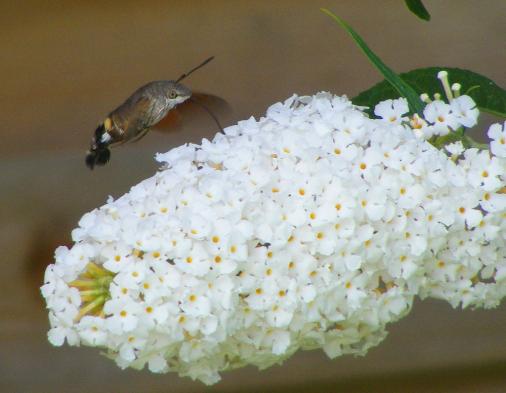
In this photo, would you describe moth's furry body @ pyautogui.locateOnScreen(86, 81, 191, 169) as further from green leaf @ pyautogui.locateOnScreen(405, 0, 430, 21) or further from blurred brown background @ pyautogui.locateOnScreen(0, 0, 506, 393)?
blurred brown background @ pyautogui.locateOnScreen(0, 0, 506, 393)

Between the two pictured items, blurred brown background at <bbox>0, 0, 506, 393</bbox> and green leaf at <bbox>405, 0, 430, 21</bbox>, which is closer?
green leaf at <bbox>405, 0, 430, 21</bbox>

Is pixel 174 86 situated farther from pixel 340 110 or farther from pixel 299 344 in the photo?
pixel 299 344

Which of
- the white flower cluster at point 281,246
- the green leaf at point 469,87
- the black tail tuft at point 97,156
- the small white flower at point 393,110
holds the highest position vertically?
the black tail tuft at point 97,156

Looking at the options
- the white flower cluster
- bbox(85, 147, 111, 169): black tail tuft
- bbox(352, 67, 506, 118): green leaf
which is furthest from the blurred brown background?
the white flower cluster

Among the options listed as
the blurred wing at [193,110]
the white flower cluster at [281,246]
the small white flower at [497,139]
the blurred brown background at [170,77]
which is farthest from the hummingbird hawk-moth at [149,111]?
the blurred brown background at [170,77]

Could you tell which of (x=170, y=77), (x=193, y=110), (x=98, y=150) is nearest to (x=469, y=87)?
(x=193, y=110)

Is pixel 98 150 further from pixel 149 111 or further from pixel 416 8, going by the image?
pixel 416 8

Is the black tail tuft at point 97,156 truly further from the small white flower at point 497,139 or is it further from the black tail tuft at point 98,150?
the small white flower at point 497,139

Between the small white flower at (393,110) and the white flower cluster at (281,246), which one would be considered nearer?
the white flower cluster at (281,246)
